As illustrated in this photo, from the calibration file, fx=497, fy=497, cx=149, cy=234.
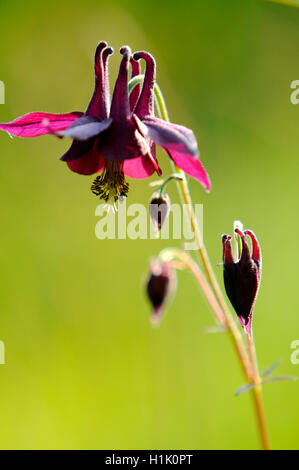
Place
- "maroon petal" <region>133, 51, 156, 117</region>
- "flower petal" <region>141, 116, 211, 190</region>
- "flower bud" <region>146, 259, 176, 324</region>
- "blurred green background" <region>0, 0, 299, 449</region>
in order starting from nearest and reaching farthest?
"flower petal" <region>141, 116, 211, 190</region>
"flower bud" <region>146, 259, 176, 324</region>
"maroon petal" <region>133, 51, 156, 117</region>
"blurred green background" <region>0, 0, 299, 449</region>

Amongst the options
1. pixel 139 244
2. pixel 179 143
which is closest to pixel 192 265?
pixel 179 143

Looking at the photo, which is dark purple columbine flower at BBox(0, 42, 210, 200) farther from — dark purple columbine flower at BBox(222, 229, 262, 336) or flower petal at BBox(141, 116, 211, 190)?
dark purple columbine flower at BBox(222, 229, 262, 336)

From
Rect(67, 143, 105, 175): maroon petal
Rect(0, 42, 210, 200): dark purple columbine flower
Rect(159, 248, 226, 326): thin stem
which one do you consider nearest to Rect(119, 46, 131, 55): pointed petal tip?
Rect(0, 42, 210, 200): dark purple columbine flower

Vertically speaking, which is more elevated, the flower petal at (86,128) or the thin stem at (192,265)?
the flower petal at (86,128)

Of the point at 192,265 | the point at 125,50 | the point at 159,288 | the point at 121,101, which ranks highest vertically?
the point at 125,50

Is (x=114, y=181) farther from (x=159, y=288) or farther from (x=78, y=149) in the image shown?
(x=159, y=288)

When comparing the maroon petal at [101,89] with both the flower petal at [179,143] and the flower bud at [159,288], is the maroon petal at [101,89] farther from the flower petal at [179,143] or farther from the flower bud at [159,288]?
the flower bud at [159,288]

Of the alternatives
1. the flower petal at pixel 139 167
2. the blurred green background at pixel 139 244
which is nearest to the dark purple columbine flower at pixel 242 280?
the flower petal at pixel 139 167
